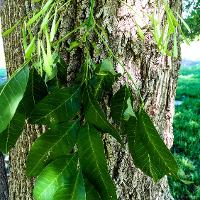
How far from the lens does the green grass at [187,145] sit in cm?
375

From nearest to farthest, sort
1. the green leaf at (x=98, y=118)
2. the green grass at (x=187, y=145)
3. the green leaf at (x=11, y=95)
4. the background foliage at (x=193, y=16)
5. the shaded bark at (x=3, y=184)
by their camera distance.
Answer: the green leaf at (x=11, y=95), the green leaf at (x=98, y=118), the shaded bark at (x=3, y=184), the green grass at (x=187, y=145), the background foliage at (x=193, y=16)

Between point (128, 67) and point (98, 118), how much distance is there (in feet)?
1.27

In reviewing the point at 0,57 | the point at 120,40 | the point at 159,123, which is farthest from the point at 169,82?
the point at 0,57

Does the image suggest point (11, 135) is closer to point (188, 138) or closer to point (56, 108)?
point (56, 108)

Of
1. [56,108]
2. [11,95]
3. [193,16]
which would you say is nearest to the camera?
[11,95]

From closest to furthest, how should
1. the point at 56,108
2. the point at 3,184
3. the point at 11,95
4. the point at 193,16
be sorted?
1. the point at 11,95
2. the point at 56,108
3. the point at 3,184
4. the point at 193,16

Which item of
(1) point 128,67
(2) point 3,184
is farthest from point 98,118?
(2) point 3,184

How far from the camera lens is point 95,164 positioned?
3.02 ft

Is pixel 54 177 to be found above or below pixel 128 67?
below

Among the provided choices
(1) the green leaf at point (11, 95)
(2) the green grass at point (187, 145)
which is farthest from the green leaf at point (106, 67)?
(2) the green grass at point (187, 145)

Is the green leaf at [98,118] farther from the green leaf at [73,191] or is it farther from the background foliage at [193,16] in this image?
the background foliage at [193,16]

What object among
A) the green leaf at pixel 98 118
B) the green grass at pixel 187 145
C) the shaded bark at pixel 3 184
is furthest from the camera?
the green grass at pixel 187 145

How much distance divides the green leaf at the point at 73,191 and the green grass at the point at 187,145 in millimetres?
1769

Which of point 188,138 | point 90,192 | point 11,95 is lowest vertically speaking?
point 188,138
